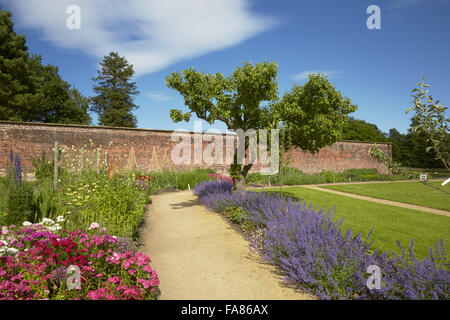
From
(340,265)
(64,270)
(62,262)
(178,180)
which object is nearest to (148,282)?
(64,270)

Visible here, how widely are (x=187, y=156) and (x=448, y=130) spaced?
15.9m

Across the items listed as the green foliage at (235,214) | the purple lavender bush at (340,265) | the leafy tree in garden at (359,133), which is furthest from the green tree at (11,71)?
the leafy tree in garden at (359,133)

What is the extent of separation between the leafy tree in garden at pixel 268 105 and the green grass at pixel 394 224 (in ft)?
7.62

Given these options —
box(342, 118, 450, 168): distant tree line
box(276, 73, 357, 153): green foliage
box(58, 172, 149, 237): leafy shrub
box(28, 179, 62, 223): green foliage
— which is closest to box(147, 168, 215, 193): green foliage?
box(58, 172, 149, 237): leafy shrub

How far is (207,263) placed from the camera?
14.0ft

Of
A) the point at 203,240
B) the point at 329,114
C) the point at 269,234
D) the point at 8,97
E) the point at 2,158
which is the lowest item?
the point at 203,240

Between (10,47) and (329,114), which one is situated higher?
(10,47)

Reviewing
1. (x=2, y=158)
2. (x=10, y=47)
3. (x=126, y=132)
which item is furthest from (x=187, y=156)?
(x=10, y=47)

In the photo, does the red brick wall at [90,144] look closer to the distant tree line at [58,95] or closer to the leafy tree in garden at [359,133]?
the distant tree line at [58,95]

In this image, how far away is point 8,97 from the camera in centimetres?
2267

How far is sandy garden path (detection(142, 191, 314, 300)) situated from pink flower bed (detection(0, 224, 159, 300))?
1.58 ft
